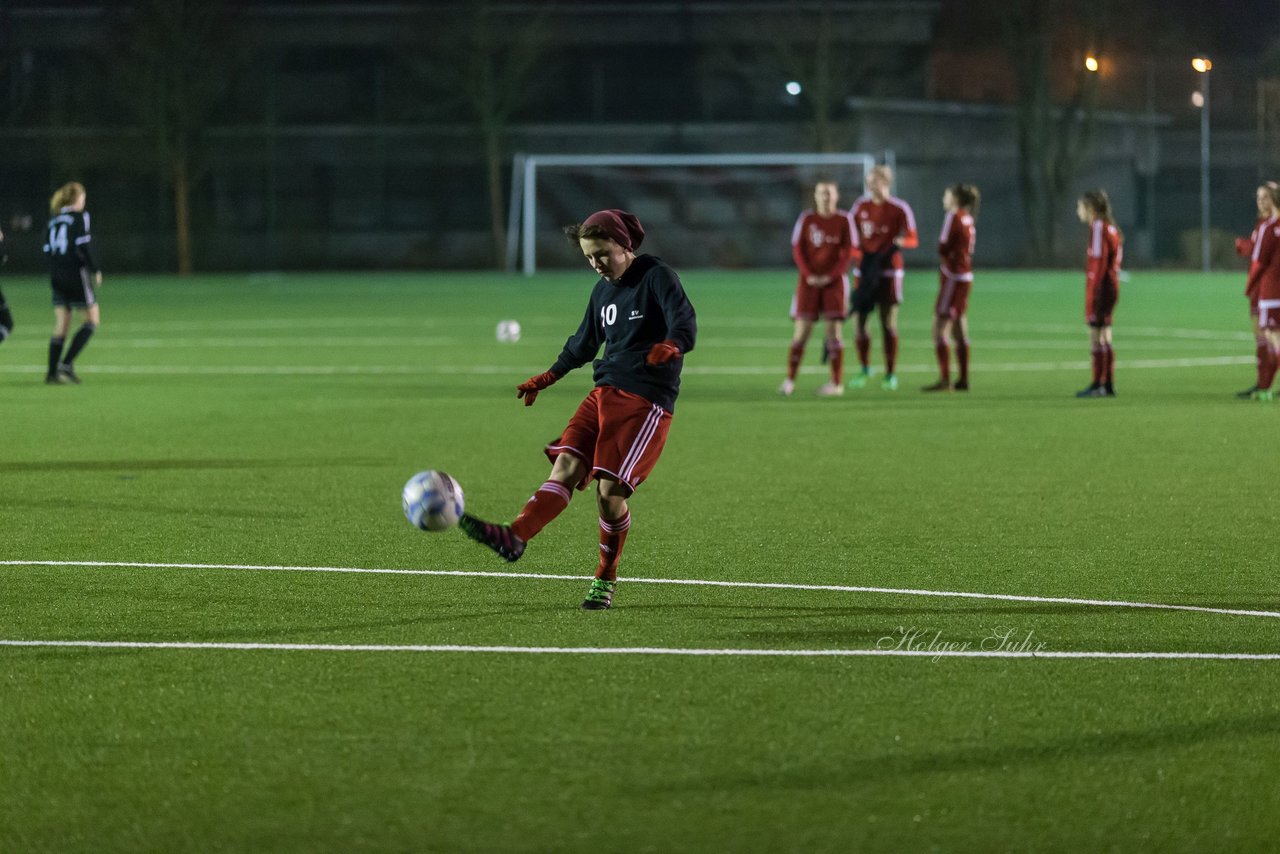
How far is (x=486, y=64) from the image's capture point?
56906 mm

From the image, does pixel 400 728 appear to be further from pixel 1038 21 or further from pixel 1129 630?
pixel 1038 21

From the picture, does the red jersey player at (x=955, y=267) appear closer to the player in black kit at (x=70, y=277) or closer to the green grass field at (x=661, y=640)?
the green grass field at (x=661, y=640)

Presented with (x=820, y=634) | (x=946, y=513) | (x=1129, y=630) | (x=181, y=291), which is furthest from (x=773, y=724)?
(x=181, y=291)

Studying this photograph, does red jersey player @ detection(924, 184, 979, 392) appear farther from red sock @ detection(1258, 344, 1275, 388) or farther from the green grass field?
red sock @ detection(1258, 344, 1275, 388)

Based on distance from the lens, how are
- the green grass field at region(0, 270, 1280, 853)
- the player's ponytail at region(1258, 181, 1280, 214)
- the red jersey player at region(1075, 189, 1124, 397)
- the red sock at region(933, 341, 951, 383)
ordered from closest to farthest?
1. the green grass field at region(0, 270, 1280, 853)
2. the player's ponytail at region(1258, 181, 1280, 214)
3. the red jersey player at region(1075, 189, 1124, 397)
4. the red sock at region(933, 341, 951, 383)

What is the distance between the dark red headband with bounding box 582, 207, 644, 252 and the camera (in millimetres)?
7227

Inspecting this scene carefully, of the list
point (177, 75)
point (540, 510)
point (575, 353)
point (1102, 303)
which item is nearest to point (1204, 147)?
point (177, 75)

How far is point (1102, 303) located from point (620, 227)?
35.2 ft

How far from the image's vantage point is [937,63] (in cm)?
6000

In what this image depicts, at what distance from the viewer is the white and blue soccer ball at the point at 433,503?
6.98 meters

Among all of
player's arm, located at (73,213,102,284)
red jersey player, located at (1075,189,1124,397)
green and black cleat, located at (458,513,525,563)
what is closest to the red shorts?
red jersey player, located at (1075,189,1124,397)

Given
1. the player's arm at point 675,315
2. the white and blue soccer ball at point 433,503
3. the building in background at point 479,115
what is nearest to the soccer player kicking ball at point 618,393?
the player's arm at point 675,315

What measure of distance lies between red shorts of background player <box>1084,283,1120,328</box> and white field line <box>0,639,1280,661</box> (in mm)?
10859

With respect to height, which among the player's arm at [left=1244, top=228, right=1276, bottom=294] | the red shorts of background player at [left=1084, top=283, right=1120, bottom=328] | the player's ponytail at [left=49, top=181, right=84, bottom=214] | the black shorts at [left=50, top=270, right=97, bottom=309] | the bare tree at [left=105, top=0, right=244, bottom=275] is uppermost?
the bare tree at [left=105, top=0, right=244, bottom=275]
